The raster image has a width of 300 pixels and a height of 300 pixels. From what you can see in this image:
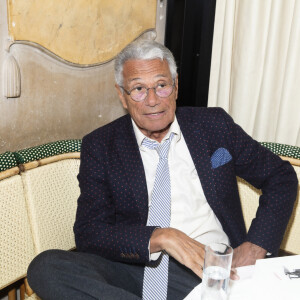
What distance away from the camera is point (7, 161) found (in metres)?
1.51

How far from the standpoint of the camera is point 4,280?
1526mm

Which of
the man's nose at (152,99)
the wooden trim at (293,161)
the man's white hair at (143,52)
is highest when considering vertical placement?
the man's white hair at (143,52)

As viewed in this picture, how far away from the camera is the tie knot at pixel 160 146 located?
1.61m

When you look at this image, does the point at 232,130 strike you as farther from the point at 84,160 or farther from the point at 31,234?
the point at 31,234

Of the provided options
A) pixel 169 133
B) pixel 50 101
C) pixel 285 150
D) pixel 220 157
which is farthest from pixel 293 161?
pixel 50 101

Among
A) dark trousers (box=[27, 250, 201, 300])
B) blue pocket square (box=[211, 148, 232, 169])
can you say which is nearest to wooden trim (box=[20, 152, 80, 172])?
dark trousers (box=[27, 250, 201, 300])

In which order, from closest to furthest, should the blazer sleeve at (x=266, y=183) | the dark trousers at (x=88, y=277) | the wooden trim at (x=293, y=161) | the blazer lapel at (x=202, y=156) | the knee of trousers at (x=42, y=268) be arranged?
the dark trousers at (x=88, y=277) → the knee of trousers at (x=42, y=268) → the blazer sleeve at (x=266, y=183) → the blazer lapel at (x=202, y=156) → the wooden trim at (x=293, y=161)

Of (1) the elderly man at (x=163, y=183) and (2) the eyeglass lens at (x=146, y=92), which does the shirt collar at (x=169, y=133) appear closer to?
(1) the elderly man at (x=163, y=183)

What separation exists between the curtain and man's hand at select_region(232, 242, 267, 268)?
→ 0.85m

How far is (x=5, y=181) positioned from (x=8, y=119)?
1.18ft

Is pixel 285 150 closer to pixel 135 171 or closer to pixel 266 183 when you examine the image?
pixel 266 183

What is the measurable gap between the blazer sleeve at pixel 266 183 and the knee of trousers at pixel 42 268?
756 millimetres

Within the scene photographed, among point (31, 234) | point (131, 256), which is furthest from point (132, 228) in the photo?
point (31, 234)

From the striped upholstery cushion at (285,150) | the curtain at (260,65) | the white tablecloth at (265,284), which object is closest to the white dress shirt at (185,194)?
the striped upholstery cushion at (285,150)
